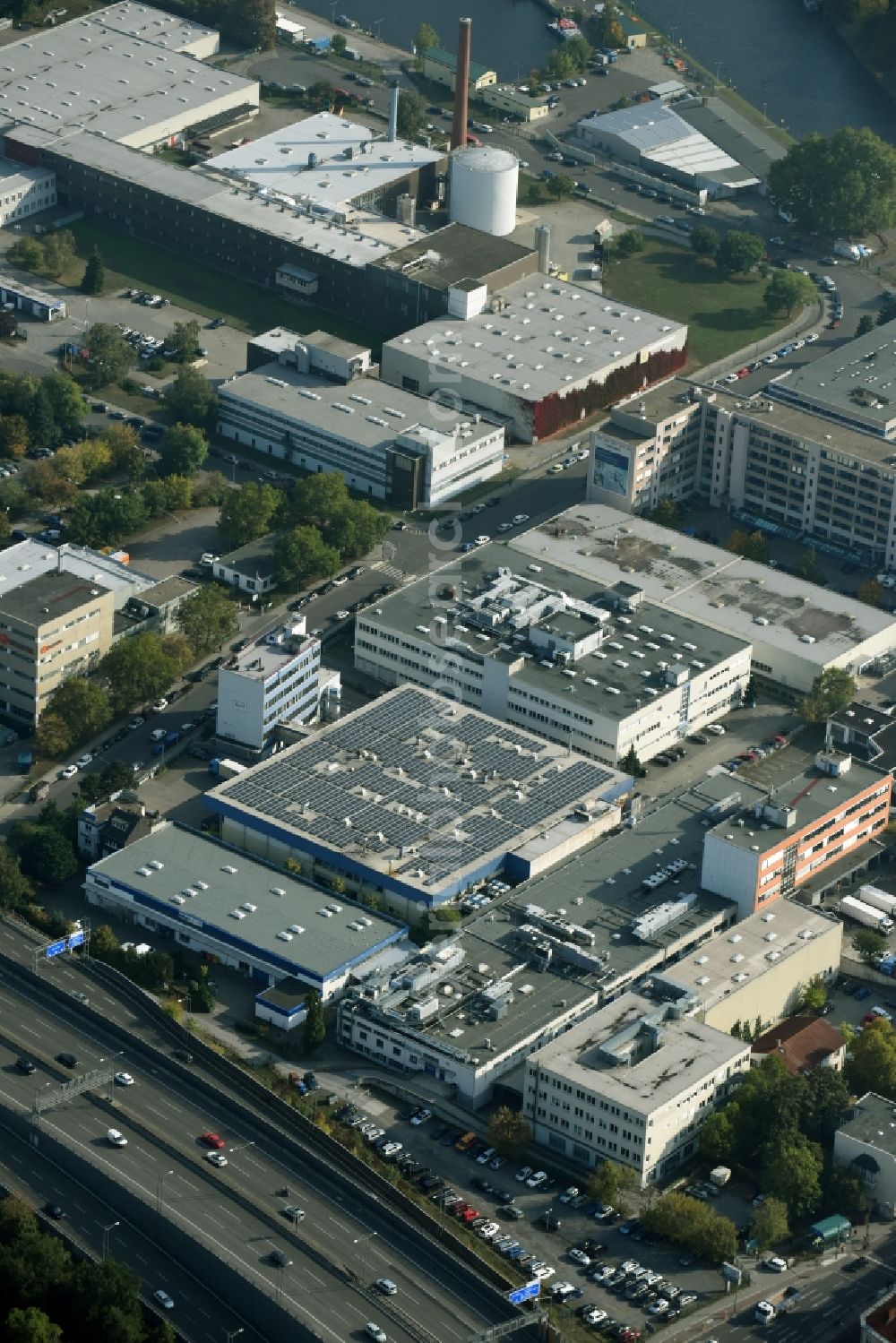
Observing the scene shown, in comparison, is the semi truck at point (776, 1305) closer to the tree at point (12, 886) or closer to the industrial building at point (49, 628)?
the tree at point (12, 886)

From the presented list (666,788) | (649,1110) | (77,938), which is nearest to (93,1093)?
(77,938)

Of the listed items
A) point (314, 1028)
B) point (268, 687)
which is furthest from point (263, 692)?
point (314, 1028)

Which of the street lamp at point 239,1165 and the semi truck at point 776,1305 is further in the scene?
the street lamp at point 239,1165

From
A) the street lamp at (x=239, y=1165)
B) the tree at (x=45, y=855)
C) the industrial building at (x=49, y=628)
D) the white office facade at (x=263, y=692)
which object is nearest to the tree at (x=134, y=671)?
the industrial building at (x=49, y=628)

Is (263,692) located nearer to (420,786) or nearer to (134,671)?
(134,671)

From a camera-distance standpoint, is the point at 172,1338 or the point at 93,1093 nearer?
the point at 172,1338

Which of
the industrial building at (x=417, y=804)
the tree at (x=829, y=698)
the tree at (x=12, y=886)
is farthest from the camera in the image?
the tree at (x=829, y=698)

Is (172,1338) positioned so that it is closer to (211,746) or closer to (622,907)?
(622,907)
